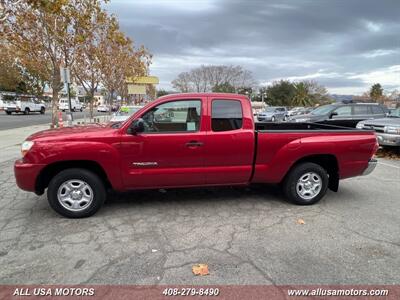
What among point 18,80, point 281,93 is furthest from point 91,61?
point 281,93

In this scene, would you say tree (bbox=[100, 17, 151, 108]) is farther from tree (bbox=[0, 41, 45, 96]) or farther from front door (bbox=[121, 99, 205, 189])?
tree (bbox=[0, 41, 45, 96])

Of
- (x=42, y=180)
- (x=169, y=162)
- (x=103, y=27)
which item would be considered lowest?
(x=42, y=180)

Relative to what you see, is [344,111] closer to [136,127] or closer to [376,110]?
[376,110]

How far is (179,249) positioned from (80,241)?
1.24 m

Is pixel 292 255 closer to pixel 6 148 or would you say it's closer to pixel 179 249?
pixel 179 249

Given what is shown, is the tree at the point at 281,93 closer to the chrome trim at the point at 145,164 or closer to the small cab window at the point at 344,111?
the small cab window at the point at 344,111

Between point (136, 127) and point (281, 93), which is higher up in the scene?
point (281, 93)

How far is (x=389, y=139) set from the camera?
8359mm

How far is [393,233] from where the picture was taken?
12.0ft

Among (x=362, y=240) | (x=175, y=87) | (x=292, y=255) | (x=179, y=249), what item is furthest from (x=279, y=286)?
(x=175, y=87)

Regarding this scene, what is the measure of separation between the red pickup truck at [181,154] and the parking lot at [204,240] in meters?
0.43

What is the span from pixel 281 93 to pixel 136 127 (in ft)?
214

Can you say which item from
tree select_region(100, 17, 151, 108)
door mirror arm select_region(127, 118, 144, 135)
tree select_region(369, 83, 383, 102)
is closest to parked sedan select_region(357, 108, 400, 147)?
door mirror arm select_region(127, 118, 144, 135)

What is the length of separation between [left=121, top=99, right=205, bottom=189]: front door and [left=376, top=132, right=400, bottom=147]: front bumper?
7035mm
